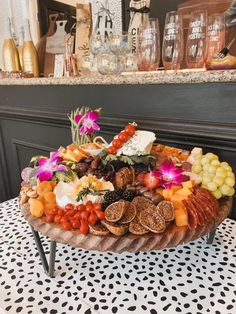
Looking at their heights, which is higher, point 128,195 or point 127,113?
point 127,113

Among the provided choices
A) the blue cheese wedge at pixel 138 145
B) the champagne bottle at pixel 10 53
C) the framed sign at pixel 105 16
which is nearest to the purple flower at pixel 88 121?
the blue cheese wedge at pixel 138 145

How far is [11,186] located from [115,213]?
1.45m

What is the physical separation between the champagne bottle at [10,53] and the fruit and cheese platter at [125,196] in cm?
102

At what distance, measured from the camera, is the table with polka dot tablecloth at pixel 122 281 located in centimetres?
49

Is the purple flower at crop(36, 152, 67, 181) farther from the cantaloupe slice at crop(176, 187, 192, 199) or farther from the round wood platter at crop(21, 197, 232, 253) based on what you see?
the cantaloupe slice at crop(176, 187, 192, 199)

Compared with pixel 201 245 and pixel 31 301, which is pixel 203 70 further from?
pixel 31 301

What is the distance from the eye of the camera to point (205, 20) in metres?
0.79

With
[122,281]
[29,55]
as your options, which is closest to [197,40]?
[122,281]

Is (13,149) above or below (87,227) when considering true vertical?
below

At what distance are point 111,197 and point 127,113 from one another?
53 cm

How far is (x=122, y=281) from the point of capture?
56 cm

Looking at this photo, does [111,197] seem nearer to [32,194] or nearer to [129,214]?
[129,214]

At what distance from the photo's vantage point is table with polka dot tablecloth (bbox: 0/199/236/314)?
0.49 metres

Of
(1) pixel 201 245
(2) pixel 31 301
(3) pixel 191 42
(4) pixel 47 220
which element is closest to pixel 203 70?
(3) pixel 191 42
